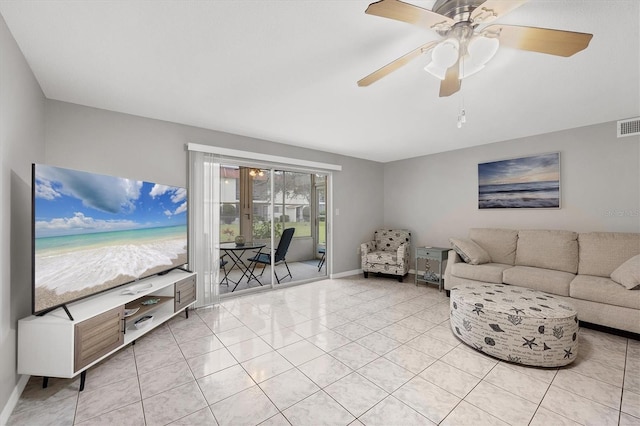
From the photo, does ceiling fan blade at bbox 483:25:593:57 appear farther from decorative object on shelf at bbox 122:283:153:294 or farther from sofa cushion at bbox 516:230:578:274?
decorative object on shelf at bbox 122:283:153:294

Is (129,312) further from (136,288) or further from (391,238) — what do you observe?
(391,238)

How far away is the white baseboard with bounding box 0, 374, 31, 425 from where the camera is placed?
156cm


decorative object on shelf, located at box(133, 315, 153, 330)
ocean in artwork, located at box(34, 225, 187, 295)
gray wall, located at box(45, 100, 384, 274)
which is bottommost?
decorative object on shelf, located at box(133, 315, 153, 330)

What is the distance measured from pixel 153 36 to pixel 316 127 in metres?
2.07

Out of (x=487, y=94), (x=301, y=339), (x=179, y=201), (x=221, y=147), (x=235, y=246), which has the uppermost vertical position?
(x=487, y=94)

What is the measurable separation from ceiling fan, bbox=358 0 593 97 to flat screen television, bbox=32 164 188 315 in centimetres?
231

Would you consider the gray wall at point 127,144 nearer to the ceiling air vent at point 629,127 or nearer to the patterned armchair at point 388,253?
the patterned armchair at point 388,253

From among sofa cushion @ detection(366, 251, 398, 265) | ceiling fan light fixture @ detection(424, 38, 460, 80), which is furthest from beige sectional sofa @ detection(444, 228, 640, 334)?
ceiling fan light fixture @ detection(424, 38, 460, 80)

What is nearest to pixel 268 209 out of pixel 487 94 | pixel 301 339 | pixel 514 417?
pixel 301 339

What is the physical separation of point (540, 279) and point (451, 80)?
8.84 feet

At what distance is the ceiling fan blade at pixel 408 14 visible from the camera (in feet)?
3.93

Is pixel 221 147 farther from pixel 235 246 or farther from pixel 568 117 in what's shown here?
pixel 568 117

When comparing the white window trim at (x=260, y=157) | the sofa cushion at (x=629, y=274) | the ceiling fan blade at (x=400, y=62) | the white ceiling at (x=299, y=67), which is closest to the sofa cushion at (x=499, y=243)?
the sofa cushion at (x=629, y=274)

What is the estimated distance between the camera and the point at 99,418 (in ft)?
5.30
